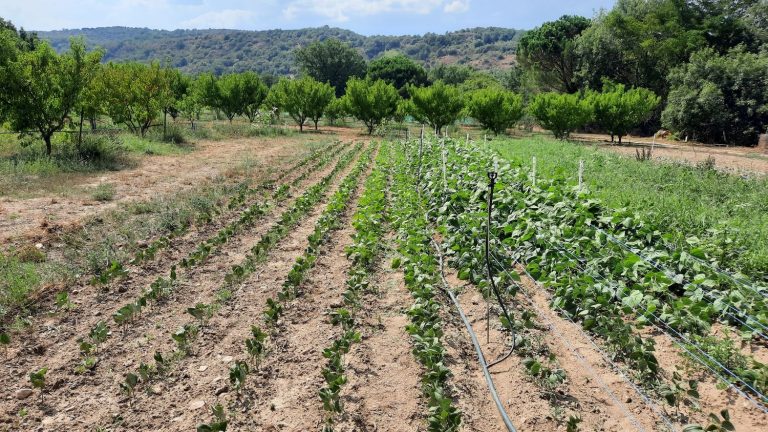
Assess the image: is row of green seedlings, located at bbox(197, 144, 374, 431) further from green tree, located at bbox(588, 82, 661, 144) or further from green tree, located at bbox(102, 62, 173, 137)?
green tree, located at bbox(588, 82, 661, 144)

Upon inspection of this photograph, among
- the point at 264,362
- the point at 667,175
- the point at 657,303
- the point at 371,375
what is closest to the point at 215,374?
the point at 264,362

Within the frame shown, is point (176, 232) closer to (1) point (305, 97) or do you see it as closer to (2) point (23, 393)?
(2) point (23, 393)

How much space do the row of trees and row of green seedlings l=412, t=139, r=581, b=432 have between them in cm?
2801

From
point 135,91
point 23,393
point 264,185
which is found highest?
point 135,91

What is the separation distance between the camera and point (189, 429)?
3.27 m

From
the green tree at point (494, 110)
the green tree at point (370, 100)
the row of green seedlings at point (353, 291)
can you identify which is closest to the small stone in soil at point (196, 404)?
the row of green seedlings at point (353, 291)

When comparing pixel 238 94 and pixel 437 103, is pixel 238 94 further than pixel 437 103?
Yes

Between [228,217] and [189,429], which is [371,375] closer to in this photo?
[189,429]

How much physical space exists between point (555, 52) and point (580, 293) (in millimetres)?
46033

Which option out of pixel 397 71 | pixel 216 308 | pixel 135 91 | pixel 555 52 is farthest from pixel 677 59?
pixel 216 308

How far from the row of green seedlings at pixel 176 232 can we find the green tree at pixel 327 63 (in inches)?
2254

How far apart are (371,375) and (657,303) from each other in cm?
281

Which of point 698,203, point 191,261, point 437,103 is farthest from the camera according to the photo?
point 437,103

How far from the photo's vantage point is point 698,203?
696cm
